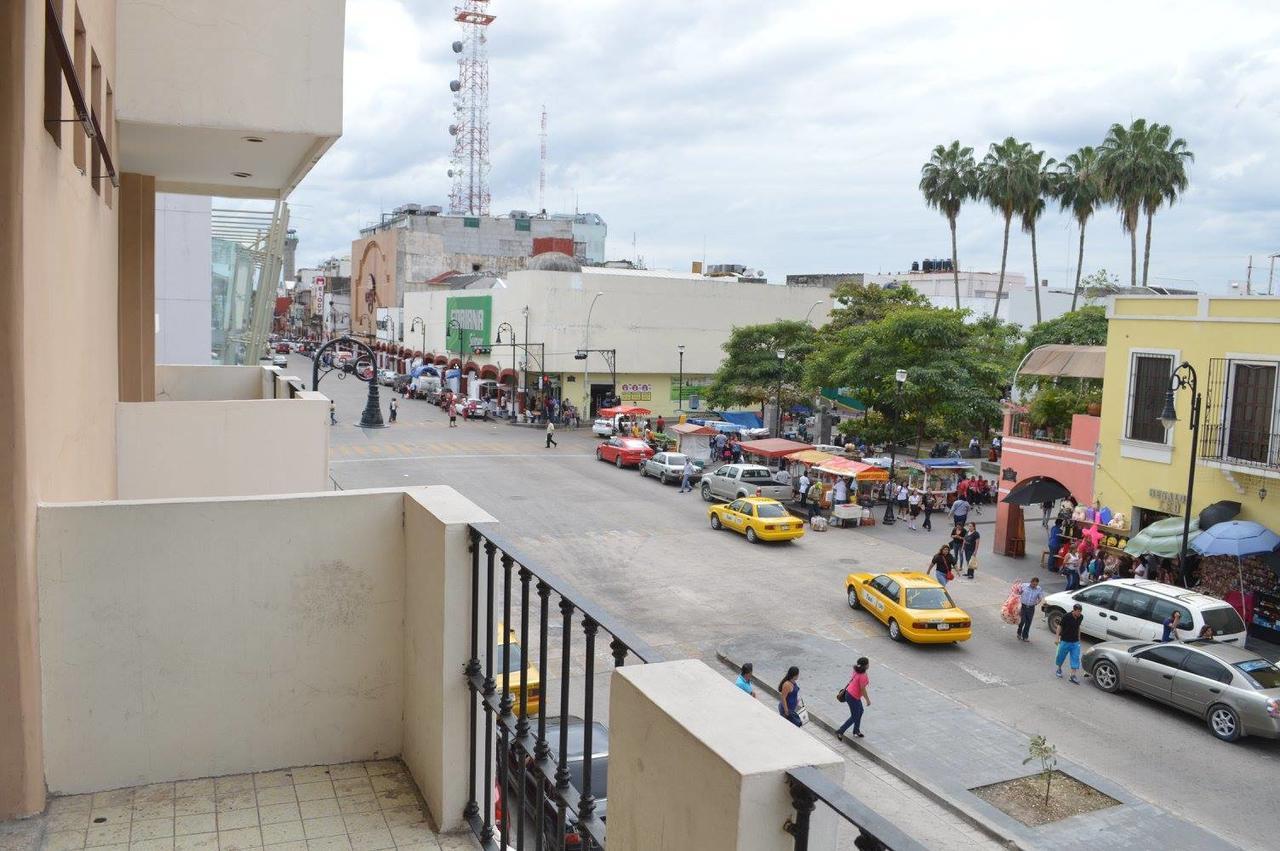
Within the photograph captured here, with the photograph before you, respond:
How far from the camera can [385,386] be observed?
8200 centimetres

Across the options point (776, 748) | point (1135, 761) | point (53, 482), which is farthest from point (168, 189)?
point (1135, 761)

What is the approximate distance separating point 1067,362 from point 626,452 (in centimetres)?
1829

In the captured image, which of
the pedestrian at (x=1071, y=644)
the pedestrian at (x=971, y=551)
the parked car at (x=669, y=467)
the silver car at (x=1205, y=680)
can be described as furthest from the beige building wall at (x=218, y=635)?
the parked car at (x=669, y=467)

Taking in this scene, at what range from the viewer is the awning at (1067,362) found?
28.9 meters

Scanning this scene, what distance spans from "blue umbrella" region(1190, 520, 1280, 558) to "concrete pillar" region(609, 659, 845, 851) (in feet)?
66.9

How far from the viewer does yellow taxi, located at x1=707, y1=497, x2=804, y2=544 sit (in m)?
28.7

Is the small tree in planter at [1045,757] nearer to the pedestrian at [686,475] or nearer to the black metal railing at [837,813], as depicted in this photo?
the black metal railing at [837,813]

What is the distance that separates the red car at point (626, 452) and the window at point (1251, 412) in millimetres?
24220

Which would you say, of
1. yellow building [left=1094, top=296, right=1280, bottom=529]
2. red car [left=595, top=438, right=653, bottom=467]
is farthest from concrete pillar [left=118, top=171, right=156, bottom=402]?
red car [left=595, top=438, right=653, bottom=467]

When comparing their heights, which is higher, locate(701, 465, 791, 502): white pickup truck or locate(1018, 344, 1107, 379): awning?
locate(1018, 344, 1107, 379): awning

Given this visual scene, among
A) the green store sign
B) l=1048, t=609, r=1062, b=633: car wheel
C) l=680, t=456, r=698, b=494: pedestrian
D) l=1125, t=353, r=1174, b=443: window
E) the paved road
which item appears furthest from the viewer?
the green store sign

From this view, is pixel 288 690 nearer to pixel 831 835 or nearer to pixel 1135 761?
pixel 831 835

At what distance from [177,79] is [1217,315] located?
20.6 m

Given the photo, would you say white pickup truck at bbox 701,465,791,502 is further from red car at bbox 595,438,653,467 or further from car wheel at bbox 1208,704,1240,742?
car wheel at bbox 1208,704,1240,742
